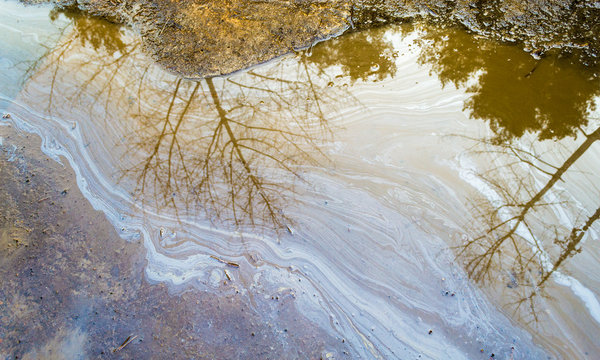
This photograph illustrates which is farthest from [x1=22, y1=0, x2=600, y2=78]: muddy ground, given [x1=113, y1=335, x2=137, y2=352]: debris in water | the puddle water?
[x1=113, y1=335, x2=137, y2=352]: debris in water

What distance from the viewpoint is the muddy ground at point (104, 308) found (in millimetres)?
1623

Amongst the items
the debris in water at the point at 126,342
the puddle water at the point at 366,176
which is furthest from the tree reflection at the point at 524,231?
the debris in water at the point at 126,342

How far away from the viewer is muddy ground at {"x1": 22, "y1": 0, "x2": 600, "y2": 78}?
2.66 metres

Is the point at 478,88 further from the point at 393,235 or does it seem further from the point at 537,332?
the point at 537,332

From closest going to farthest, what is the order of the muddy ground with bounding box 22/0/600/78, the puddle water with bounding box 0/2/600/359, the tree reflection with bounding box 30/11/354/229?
1. the puddle water with bounding box 0/2/600/359
2. the tree reflection with bounding box 30/11/354/229
3. the muddy ground with bounding box 22/0/600/78

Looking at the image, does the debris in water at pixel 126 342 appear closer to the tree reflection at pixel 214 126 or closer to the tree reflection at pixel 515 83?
the tree reflection at pixel 214 126

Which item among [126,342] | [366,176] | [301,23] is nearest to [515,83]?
[366,176]

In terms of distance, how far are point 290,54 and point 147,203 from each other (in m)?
1.52

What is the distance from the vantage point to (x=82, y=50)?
2.92 meters

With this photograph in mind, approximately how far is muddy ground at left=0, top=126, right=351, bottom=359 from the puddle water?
0.33 ft

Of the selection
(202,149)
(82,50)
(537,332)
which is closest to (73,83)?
→ (82,50)

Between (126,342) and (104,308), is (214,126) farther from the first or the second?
(126,342)

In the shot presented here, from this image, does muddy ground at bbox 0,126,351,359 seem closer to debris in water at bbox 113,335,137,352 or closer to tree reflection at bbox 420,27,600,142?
debris in water at bbox 113,335,137,352

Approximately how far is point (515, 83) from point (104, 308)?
2854mm
